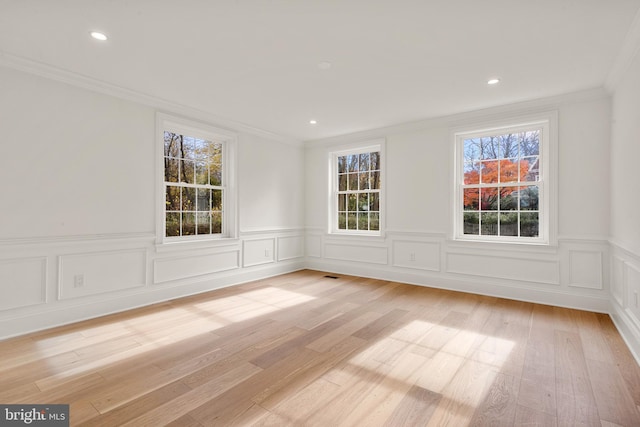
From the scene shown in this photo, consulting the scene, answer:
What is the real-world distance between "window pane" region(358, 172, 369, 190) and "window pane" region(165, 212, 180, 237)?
10.0 ft

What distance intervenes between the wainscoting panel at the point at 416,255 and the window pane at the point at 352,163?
1.56m

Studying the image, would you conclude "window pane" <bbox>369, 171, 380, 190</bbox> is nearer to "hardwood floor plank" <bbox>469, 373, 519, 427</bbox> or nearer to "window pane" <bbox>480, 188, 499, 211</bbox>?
"window pane" <bbox>480, 188, 499, 211</bbox>

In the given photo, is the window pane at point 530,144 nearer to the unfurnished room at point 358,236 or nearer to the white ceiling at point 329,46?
the unfurnished room at point 358,236

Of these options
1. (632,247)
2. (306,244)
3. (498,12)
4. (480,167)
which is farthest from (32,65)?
(632,247)

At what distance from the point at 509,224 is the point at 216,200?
13.7ft

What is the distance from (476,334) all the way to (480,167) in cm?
249

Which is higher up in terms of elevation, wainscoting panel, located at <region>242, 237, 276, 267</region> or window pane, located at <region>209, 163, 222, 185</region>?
window pane, located at <region>209, 163, 222, 185</region>

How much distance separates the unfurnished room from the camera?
2064mm

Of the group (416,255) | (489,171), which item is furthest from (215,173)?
(489,171)

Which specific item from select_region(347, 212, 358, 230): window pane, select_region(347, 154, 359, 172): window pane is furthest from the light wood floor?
select_region(347, 154, 359, 172): window pane

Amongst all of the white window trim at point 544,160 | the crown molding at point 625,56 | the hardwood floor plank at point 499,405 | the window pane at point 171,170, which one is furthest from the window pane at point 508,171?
the window pane at point 171,170

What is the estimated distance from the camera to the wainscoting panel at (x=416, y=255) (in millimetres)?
4707

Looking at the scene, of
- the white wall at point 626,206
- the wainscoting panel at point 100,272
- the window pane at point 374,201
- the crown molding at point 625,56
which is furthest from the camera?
the window pane at point 374,201

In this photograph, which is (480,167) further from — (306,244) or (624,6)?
(306,244)
